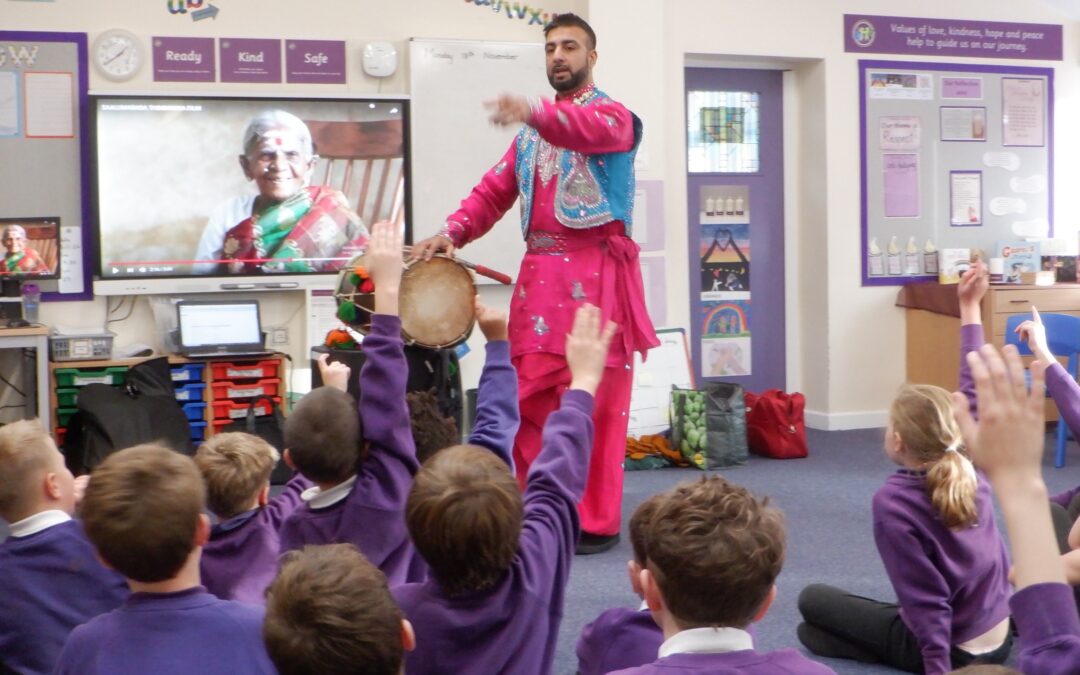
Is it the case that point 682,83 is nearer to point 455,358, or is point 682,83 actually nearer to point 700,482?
point 455,358

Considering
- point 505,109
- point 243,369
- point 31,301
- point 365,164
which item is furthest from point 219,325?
point 505,109

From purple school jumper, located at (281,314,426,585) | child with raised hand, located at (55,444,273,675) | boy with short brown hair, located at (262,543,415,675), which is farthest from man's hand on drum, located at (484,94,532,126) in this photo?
boy with short brown hair, located at (262,543,415,675)

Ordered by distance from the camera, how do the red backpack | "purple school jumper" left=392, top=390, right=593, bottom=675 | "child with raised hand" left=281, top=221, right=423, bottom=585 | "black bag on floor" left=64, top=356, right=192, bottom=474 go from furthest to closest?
1. the red backpack
2. "black bag on floor" left=64, top=356, right=192, bottom=474
3. "child with raised hand" left=281, top=221, right=423, bottom=585
4. "purple school jumper" left=392, top=390, right=593, bottom=675

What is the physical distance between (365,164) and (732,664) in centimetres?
510

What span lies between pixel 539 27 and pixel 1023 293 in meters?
2.95

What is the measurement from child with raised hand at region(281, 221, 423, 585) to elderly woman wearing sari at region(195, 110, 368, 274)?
392 centimetres

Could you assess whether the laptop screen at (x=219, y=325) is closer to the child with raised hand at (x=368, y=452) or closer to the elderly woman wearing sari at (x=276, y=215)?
the elderly woman wearing sari at (x=276, y=215)

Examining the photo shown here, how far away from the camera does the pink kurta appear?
12.6 feet

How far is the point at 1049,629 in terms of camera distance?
116cm

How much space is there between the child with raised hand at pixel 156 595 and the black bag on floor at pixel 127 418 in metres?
3.71

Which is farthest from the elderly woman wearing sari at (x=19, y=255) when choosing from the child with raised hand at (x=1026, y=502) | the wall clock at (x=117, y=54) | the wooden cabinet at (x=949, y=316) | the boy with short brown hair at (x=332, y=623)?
the child with raised hand at (x=1026, y=502)

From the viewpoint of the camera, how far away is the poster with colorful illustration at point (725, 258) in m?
7.06

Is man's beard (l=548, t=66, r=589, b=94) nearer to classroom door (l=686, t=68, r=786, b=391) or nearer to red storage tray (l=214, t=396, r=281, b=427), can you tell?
red storage tray (l=214, t=396, r=281, b=427)

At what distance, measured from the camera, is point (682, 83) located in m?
6.61
